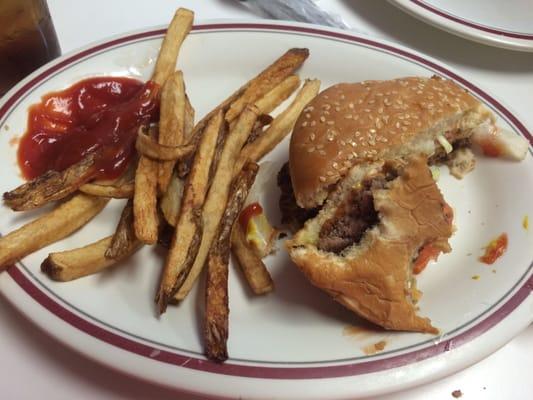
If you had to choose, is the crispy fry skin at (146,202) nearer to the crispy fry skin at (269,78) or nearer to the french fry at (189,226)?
the french fry at (189,226)

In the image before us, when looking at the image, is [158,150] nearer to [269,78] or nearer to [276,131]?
[276,131]

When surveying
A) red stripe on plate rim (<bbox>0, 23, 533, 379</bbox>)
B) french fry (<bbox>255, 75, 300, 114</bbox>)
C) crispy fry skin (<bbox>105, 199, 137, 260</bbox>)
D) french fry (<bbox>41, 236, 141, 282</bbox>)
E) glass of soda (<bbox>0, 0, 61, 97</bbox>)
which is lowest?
red stripe on plate rim (<bbox>0, 23, 533, 379</bbox>)

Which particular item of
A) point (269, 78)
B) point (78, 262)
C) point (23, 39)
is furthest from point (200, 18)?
point (78, 262)

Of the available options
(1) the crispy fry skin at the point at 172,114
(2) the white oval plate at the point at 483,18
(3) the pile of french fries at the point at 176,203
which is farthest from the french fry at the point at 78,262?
(2) the white oval plate at the point at 483,18

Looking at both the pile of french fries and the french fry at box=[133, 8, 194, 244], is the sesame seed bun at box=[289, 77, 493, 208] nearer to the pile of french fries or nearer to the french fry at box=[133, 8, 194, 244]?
the pile of french fries

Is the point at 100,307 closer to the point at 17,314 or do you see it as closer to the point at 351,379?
the point at 17,314

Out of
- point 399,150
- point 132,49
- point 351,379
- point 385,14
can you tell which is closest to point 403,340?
point 351,379

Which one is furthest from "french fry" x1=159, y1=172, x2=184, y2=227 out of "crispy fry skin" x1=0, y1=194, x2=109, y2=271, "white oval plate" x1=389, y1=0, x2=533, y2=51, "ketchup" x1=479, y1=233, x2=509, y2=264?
"white oval plate" x1=389, y1=0, x2=533, y2=51
